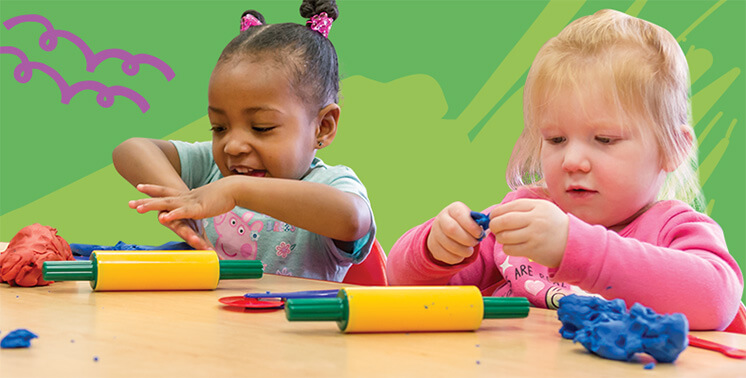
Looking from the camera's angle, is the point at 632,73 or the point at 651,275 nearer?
the point at 651,275

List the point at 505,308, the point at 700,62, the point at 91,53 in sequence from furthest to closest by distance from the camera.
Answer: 1. the point at 91,53
2. the point at 700,62
3. the point at 505,308

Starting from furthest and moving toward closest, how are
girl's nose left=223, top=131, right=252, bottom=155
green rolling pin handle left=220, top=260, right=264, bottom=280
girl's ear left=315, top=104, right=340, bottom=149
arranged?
girl's ear left=315, top=104, right=340, bottom=149
girl's nose left=223, top=131, right=252, bottom=155
green rolling pin handle left=220, top=260, right=264, bottom=280

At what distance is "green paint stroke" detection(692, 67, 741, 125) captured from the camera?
1672 millimetres

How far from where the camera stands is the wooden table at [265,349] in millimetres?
479

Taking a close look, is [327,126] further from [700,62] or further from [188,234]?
[700,62]

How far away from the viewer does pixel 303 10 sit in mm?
1538

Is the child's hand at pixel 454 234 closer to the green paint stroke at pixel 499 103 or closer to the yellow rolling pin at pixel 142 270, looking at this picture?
the yellow rolling pin at pixel 142 270

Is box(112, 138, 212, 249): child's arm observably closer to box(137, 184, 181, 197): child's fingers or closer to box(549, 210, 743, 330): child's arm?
box(137, 184, 181, 197): child's fingers

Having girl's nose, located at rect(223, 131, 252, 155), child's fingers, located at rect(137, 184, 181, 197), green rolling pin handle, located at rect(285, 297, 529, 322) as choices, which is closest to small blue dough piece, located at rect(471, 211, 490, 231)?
green rolling pin handle, located at rect(285, 297, 529, 322)

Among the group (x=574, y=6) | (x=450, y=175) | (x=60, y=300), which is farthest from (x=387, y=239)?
(x=60, y=300)

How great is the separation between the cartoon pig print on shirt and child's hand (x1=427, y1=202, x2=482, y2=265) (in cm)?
57

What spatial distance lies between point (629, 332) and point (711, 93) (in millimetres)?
1326

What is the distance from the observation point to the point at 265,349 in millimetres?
533

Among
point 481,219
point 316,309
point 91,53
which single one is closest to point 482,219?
point 481,219
